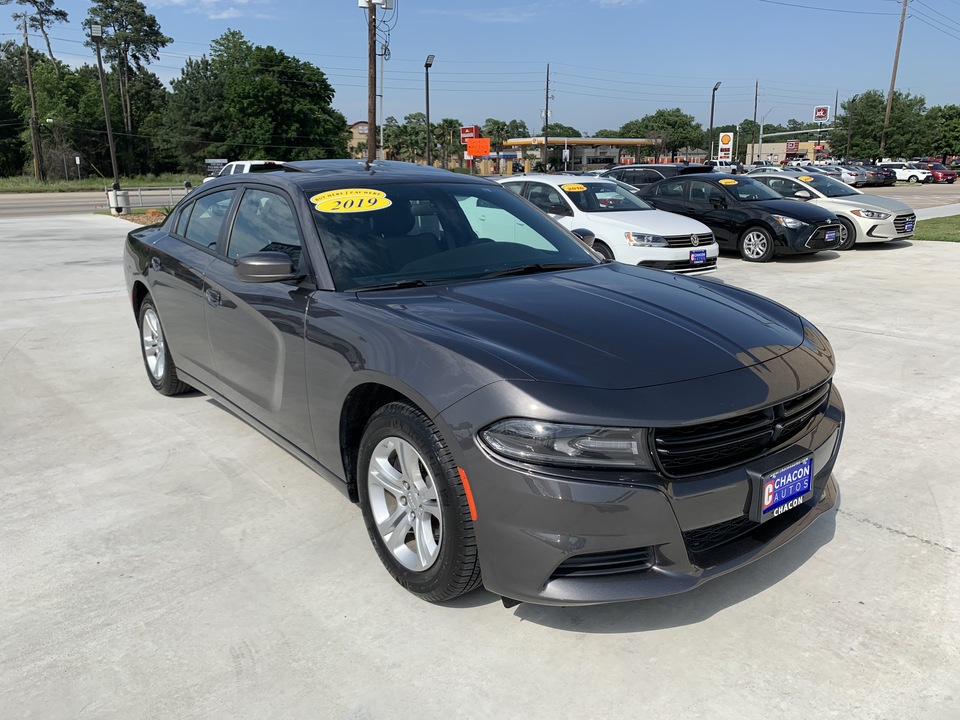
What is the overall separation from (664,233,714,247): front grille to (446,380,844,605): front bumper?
8.07 m

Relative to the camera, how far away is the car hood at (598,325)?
7.98 feet

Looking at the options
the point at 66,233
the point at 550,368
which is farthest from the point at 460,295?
the point at 66,233

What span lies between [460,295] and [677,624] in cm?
153

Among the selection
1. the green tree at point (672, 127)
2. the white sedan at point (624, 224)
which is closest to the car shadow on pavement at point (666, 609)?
the white sedan at point (624, 224)

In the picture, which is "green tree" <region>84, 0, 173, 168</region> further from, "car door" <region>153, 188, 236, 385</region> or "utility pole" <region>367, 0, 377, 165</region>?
"car door" <region>153, 188, 236, 385</region>

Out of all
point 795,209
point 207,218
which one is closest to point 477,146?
point 795,209

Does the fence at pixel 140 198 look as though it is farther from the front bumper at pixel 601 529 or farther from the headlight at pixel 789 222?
the front bumper at pixel 601 529

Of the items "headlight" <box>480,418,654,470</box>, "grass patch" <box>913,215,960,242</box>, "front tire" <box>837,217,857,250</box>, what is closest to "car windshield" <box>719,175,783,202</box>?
"front tire" <box>837,217,857,250</box>

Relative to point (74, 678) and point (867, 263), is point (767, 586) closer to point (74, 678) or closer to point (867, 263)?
point (74, 678)

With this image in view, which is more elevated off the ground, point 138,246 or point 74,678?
point 138,246

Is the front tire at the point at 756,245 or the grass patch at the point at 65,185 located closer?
the front tire at the point at 756,245

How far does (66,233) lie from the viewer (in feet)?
59.0

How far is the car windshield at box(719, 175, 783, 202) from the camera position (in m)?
13.2

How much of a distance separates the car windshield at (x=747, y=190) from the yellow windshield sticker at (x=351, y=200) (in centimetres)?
1100
